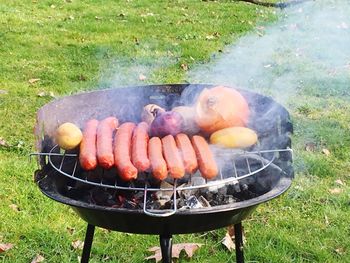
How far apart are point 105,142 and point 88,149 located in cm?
8

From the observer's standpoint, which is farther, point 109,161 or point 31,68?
point 31,68

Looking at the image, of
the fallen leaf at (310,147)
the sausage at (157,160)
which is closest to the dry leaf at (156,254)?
the sausage at (157,160)

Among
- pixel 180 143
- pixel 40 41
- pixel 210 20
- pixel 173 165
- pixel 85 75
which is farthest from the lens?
pixel 210 20

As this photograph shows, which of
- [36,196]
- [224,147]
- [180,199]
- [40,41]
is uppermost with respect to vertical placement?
[224,147]

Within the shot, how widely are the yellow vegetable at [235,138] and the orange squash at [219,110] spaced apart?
6 centimetres

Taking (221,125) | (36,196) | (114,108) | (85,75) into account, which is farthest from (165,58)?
(221,125)

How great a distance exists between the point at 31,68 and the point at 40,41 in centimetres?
103

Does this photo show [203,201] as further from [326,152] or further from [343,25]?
[343,25]

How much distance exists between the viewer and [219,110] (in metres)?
2.38

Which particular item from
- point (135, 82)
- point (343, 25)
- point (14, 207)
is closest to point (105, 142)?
point (14, 207)

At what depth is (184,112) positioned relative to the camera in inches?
99.3

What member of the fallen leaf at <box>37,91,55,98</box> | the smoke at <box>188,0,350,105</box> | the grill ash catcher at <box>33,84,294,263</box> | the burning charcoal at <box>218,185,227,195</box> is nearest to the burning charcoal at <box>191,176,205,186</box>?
the grill ash catcher at <box>33,84,294,263</box>

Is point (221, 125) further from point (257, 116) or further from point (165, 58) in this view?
point (165, 58)

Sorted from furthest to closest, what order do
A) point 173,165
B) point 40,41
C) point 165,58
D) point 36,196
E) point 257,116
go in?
point 40,41, point 165,58, point 36,196, point 257,116, point 173,165
